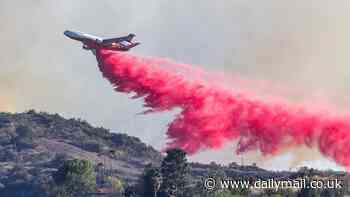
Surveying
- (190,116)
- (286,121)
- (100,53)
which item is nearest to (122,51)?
(100,53)

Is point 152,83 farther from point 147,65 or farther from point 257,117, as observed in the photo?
point 257,117

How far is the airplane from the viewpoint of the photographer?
149500 millimetres

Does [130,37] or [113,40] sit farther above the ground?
[113,40]

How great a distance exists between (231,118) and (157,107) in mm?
12538

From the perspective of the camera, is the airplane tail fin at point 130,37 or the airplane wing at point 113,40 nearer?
the airplane tail fin at point 130,37

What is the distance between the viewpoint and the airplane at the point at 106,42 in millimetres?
149500

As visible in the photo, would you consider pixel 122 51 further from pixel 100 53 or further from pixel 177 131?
pixel 177 131

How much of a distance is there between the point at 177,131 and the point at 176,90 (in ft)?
22.8

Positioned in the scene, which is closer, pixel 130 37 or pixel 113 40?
pixel 130 37

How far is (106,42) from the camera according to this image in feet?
501

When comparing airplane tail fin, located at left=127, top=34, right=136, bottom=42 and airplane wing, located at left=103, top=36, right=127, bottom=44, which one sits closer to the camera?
airplane tail fin, located at left=127, top=34, right=136, bottom=42

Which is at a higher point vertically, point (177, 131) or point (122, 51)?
point (122, 51)

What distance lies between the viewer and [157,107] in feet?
498

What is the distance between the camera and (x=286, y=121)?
160125 mm
